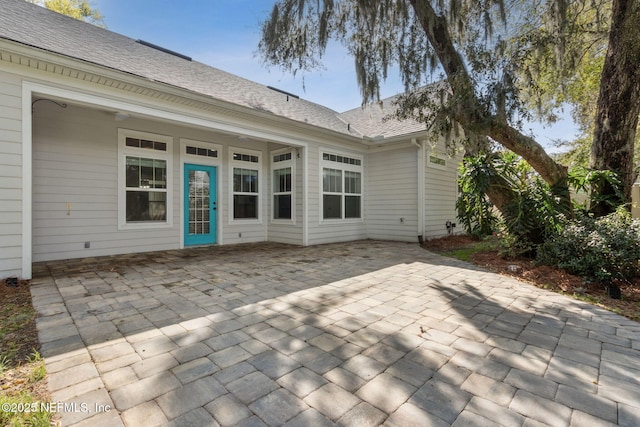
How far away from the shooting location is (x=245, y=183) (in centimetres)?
810

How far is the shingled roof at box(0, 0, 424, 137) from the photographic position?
4793 mm

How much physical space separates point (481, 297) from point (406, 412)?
2438 mm

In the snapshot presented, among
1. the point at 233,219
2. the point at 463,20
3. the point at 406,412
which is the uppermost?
the point at 463,20

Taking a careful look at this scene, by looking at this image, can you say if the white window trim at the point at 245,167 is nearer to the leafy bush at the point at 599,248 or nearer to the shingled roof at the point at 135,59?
the shingled roof at the point at 135,59

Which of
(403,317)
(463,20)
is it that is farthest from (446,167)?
(403,317)

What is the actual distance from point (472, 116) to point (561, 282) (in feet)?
8.86

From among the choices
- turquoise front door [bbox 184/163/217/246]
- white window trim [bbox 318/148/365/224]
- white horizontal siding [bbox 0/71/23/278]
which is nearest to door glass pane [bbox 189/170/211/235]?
turquoise front door [bbox 184/163/217/246]

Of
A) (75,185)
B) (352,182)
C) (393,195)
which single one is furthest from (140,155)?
(393,195)

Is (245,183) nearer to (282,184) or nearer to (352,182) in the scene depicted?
(282,184)

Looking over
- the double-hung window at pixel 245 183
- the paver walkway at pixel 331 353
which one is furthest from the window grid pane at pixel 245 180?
the paver walkway at pixel 331 353

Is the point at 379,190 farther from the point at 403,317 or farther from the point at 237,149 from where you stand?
the point at 403,317

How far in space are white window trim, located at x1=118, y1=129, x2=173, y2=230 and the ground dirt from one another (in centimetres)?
657

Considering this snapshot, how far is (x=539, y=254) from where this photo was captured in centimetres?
479

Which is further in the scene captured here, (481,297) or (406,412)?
(481,297)
